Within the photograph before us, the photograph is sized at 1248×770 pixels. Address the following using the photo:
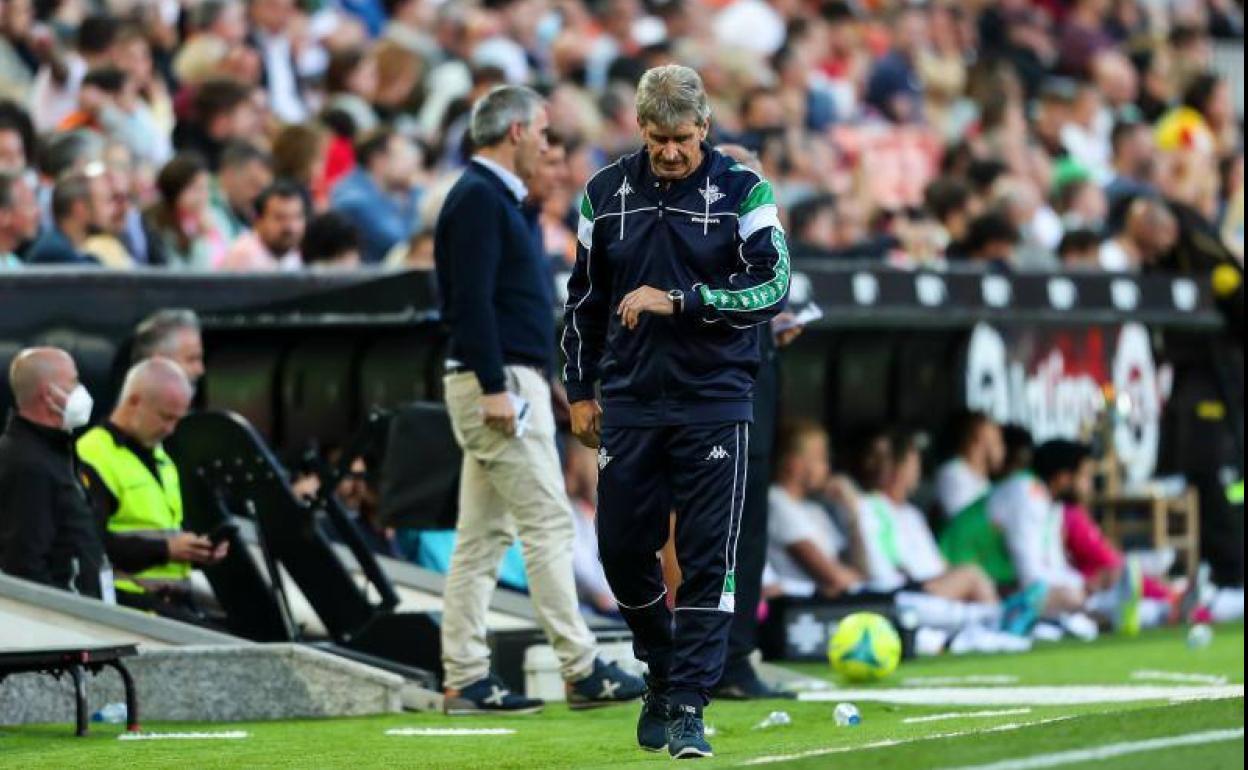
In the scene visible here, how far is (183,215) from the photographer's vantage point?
543 inches

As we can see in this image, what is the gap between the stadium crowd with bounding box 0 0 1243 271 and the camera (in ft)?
45.2

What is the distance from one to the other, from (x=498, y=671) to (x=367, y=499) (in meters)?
1.59

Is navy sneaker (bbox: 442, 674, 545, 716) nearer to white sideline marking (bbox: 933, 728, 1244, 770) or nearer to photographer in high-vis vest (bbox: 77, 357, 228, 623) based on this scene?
photographer in high-vis vest (bbox: 77, 357, 228, 623)

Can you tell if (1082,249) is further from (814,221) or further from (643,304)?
(643,304)

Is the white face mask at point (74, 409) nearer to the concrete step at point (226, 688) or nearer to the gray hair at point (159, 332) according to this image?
the concrete step at point (226, 688)

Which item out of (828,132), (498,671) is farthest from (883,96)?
(498,671)

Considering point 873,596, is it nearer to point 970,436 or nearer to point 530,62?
point 970,436


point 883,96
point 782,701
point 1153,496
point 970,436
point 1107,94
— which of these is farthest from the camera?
point 1107,94

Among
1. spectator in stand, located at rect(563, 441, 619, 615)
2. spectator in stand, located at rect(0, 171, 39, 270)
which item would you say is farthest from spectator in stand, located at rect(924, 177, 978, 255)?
spectator in stand, located at rect(0, 171, 39, 270)

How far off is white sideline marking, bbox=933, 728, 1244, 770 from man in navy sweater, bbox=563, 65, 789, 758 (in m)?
1.43

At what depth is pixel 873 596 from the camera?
1370 cm

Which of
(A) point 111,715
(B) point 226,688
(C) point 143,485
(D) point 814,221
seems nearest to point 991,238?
(D) point 814,221

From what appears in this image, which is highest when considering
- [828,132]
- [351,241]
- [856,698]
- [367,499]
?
[828,132]

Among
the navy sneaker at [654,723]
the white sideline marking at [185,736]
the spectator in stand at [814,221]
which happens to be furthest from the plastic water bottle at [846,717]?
the spectator in stand at [814,221]
